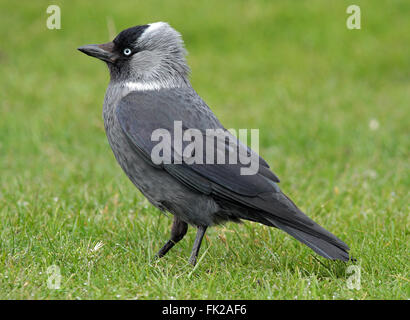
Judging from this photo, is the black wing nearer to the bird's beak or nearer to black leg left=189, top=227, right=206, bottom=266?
black leg left=189, top=227, right=206, bottom=266

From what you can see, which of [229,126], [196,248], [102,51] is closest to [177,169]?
[196,248]

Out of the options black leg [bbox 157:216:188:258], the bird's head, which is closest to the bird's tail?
black leg [bbox 157:216:188:258]

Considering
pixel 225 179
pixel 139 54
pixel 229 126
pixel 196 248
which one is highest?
pixel 139 54

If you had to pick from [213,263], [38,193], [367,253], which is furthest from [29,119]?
[367,253]

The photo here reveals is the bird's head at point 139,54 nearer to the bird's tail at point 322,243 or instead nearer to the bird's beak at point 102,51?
the bird's beak at point 102,51

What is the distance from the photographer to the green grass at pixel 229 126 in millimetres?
3803

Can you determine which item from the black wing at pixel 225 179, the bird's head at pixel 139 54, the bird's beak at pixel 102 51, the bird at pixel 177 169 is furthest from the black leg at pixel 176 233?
the bird's beak at pixel 102 51

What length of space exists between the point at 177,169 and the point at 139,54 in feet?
3.40

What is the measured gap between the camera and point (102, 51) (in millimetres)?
4535

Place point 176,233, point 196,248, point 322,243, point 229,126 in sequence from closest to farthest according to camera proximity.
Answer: point 322,243 → point 196,248 → point 176,233 → point 229,126

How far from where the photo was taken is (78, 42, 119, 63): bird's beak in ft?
14.9

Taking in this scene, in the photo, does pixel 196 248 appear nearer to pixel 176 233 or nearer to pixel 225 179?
pixel 176 233

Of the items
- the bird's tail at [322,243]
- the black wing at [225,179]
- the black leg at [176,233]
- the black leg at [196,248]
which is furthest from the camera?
the black leg at [176,233]
